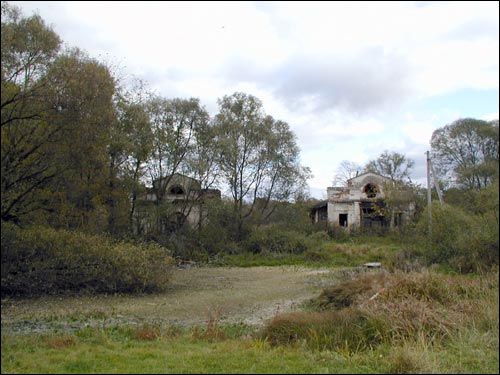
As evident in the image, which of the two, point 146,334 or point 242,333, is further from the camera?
point 242,333

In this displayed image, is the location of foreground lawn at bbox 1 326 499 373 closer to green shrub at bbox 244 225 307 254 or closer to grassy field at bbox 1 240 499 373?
grassy field at bbox 1 240 499 373

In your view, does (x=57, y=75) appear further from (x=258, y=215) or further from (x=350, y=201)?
(x=350, y=201)

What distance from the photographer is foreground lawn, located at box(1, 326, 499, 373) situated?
231 inches

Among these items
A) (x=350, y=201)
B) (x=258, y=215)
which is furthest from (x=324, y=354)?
(x=350, y=201)

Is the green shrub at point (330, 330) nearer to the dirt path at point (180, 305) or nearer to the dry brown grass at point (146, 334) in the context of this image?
the dry brown grass at point (146, 334)

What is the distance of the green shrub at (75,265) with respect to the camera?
15239 millimetres

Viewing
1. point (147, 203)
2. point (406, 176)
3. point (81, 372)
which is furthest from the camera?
point (406, 176)

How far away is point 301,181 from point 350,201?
8.97m

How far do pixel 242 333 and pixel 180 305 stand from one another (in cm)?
532

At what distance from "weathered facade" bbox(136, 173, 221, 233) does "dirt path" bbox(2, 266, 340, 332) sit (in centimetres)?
662

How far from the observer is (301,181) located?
38.1m

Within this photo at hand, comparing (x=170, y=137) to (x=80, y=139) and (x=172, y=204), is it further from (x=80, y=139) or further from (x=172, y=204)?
(x=80, y=139)

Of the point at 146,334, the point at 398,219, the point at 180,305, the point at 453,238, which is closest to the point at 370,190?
the point at 398,219

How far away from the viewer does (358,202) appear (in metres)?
45.1
